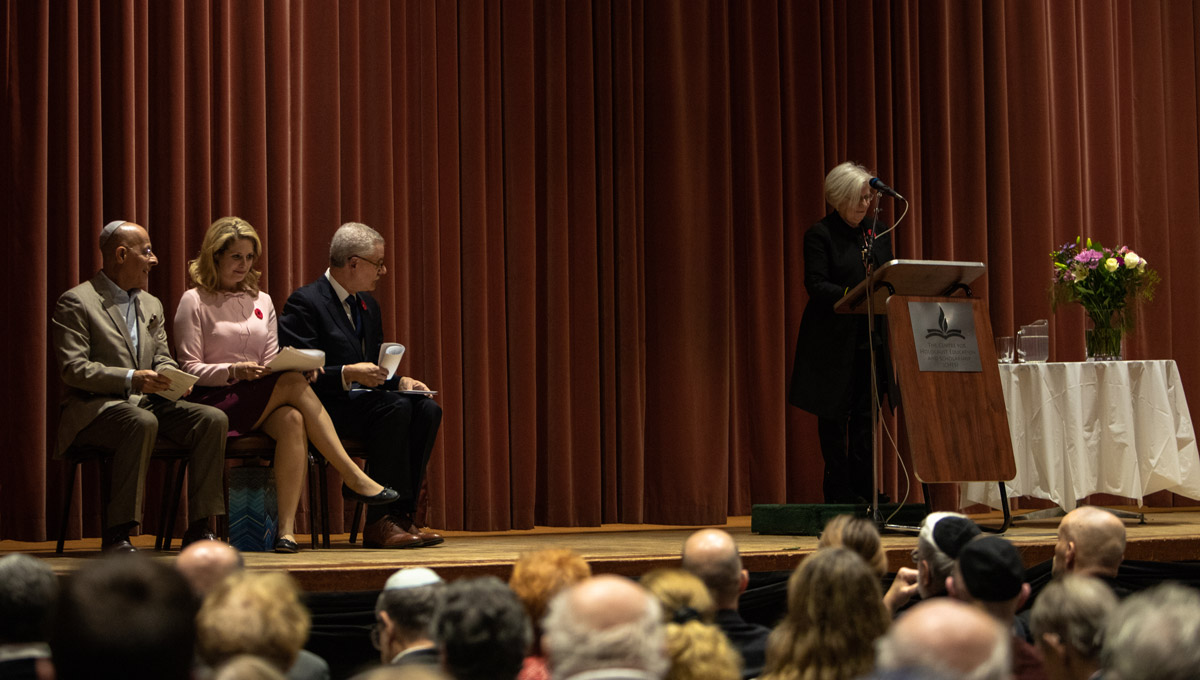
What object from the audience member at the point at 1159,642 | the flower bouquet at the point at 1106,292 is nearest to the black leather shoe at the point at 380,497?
the audience member at the point at 1159,642

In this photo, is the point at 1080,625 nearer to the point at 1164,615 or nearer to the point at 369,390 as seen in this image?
the point at 1164,615

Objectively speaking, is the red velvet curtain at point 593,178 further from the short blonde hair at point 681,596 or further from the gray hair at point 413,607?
the short blonde hair at point 681,596

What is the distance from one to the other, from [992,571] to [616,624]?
37.4 inches

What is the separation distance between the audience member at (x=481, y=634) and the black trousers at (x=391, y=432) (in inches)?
97.8

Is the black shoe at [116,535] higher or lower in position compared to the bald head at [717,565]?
lower

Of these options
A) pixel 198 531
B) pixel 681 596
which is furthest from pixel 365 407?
pixel 681 596

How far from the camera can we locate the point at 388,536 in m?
4.31

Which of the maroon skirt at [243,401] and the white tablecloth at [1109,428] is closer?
the maroon skirt at [243,401]

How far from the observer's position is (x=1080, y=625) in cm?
209

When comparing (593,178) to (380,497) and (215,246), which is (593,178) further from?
(380,497)

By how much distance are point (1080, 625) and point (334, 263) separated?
10.4ft

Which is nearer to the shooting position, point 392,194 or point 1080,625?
point 1080,625

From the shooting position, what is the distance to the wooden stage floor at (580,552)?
11.7 feet

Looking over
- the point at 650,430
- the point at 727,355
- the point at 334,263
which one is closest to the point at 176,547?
the point at 334,263
